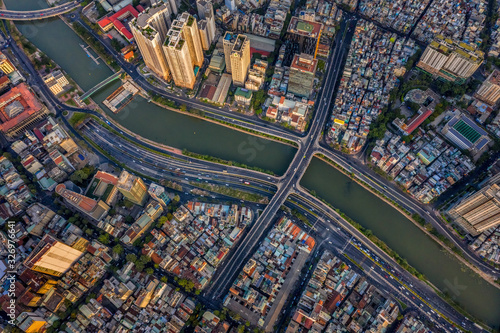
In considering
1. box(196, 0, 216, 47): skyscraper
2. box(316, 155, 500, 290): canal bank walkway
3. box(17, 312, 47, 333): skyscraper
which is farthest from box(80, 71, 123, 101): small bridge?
box(316, 155, 500, 290): canal bank walkway

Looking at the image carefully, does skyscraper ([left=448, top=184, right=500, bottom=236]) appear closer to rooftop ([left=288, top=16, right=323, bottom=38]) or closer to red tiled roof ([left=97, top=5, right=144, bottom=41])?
rooftop ([left=288, top=16, right=323, bottom=38])

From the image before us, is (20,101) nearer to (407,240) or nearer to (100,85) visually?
(100,85)

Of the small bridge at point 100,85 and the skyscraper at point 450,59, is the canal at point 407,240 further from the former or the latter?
the small bridge at point 100,85

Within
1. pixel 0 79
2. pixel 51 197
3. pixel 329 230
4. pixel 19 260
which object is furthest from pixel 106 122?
pixel 329 230

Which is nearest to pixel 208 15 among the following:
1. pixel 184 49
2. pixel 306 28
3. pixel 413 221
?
pixel 184 49

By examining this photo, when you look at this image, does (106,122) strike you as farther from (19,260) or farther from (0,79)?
(19,260)
